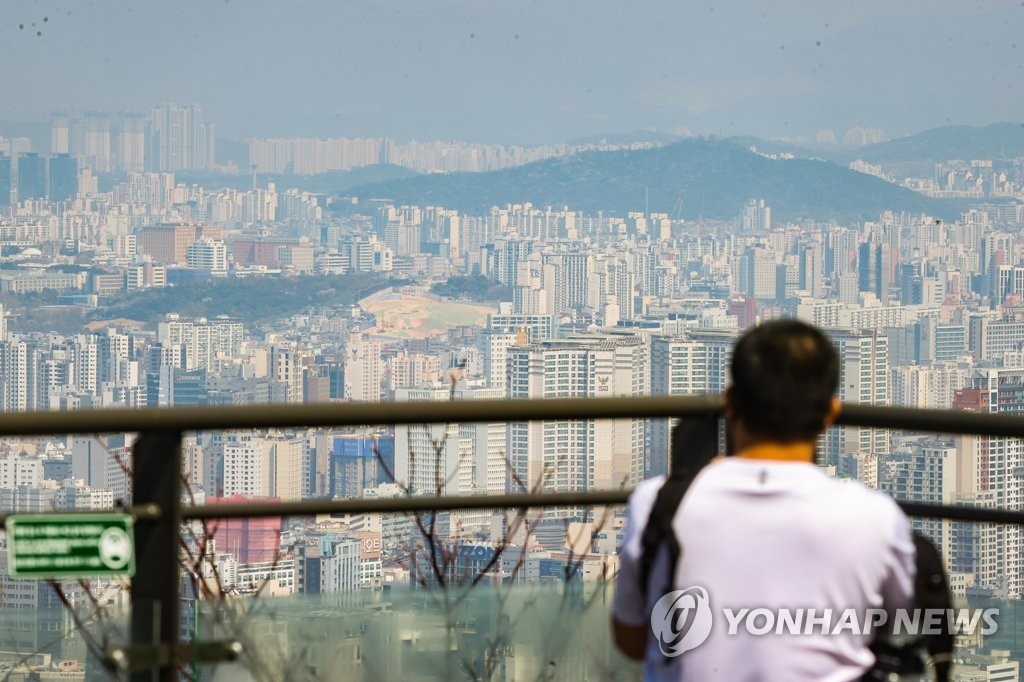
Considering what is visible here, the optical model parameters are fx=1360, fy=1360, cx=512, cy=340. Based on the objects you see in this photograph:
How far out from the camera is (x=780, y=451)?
1628mm

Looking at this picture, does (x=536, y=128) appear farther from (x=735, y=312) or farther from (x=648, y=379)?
(x=648, y=379)

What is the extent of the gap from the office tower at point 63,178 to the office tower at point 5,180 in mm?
3274

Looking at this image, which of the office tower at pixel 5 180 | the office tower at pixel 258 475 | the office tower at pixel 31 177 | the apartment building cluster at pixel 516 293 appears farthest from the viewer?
the office tower at pixel 31 177

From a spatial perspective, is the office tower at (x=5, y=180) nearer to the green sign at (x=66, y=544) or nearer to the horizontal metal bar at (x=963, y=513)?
the green sign at (x=66, y=544)

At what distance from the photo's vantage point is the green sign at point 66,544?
218 cm

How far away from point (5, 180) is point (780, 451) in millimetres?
113621

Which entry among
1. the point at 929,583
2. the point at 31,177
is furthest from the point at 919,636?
the point at 31,177

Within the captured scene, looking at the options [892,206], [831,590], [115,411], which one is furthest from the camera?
[892,206]

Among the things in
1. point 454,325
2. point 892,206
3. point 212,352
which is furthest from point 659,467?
point 892,206

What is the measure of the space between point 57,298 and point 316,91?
45.1 metres

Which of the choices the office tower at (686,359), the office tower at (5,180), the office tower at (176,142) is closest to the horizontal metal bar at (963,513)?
the office tower at (686,359)

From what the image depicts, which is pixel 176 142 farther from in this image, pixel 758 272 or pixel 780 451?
pixel 780 451

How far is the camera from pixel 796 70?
424ft

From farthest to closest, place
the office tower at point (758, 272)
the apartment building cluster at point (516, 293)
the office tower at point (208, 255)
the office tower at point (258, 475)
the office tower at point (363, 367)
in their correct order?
the office tower at point (208, 255), the office tower at point (758, 272), the office tower at point (363, 367), the apartment building cluster at point (516, 293), the office tower at point (258, 475)
